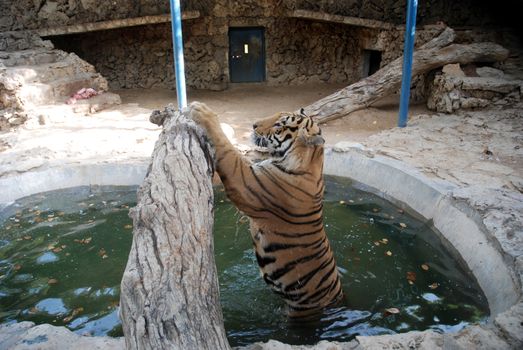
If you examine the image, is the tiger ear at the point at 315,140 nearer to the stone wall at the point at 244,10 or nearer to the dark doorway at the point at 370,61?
the stone wall at the point at 244,10

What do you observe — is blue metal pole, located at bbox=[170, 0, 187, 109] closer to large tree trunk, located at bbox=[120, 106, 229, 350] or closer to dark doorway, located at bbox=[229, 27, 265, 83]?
large tree trunk, located at bbox=[120, 106, 229, 350]

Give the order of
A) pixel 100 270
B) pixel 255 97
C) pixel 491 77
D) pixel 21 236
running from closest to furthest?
pixel 100 270, pixel 21 236, pixel 491 77, pixel 255 97

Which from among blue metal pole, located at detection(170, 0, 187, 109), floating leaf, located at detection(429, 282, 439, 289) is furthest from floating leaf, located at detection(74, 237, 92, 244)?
floating leaf, located at detection(429, 282, 439, 289)

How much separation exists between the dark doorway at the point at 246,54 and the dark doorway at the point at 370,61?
8.49ft

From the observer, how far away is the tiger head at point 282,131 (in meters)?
2.69

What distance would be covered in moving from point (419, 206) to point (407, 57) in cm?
309

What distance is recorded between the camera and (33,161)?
5102mm

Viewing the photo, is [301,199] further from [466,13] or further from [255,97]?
[466,13]

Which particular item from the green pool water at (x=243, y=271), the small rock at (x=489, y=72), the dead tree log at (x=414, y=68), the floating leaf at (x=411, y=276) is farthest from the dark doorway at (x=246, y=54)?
the floating leaf at (x=411, y=276)

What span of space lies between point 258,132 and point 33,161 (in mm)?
3509

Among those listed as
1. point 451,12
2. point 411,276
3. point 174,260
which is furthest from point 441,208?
point 451,12

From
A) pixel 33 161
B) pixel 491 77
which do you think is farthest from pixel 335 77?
pixel 33 161

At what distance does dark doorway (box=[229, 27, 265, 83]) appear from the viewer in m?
11.0

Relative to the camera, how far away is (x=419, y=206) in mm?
4266
